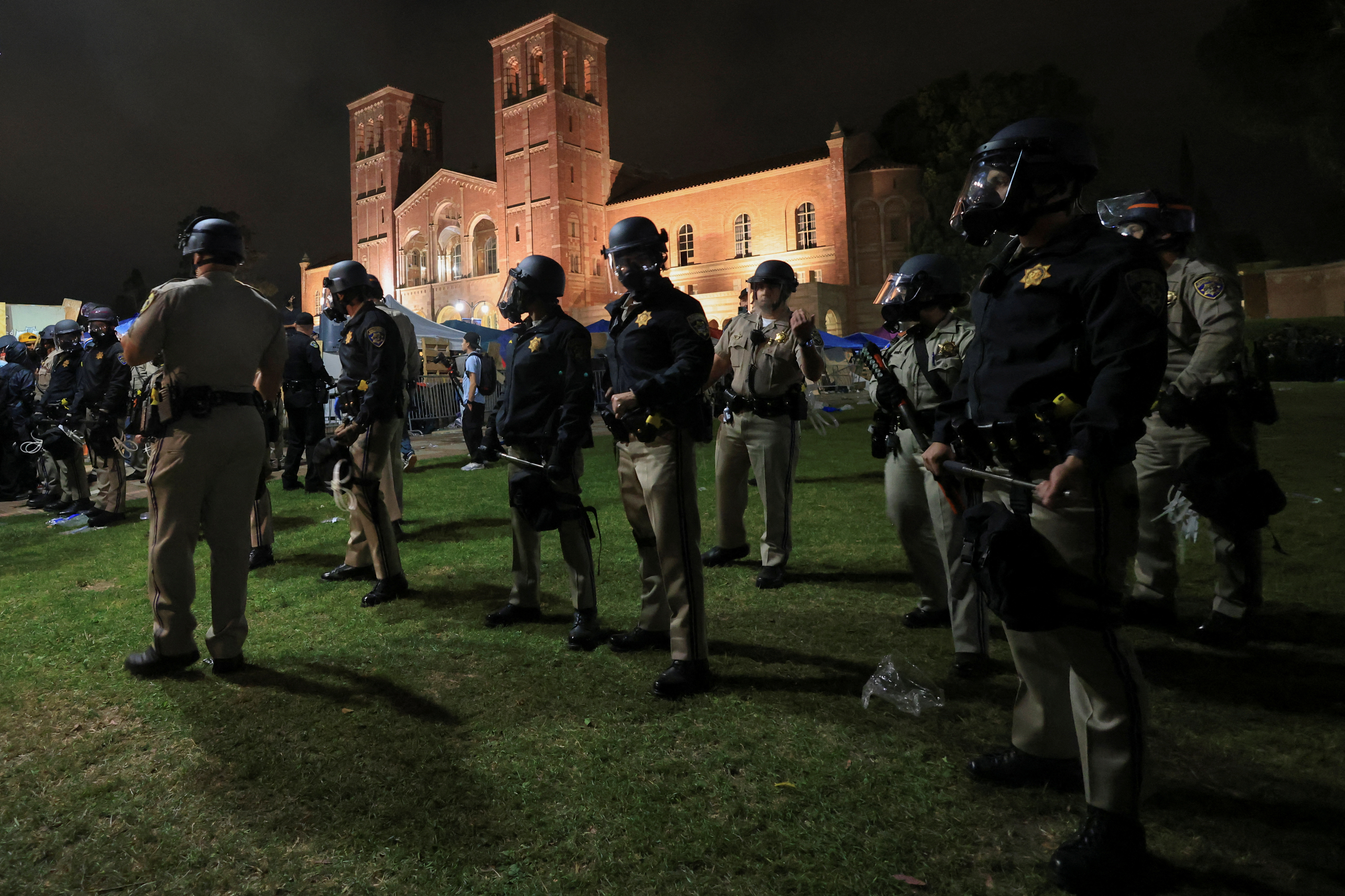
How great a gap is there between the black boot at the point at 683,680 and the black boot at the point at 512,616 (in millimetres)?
1377

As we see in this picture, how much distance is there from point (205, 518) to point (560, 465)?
1826mm

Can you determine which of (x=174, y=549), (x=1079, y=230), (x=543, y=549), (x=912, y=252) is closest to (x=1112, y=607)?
(x=1079, y=230)

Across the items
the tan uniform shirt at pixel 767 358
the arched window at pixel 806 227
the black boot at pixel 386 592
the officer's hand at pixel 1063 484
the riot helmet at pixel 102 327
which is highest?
the arched window at pixel 806 227

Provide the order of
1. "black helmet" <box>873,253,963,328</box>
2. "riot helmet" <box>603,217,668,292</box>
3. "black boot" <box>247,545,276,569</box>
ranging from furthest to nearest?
"black boot" <box>247,545,276,569</box> < "black helmet" <box>873,253,963,328</box> < "riot helmet" <box>603,217,668,292</box>

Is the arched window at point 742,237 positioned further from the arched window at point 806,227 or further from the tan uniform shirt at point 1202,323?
the tan uniform shirt at point 1202,323

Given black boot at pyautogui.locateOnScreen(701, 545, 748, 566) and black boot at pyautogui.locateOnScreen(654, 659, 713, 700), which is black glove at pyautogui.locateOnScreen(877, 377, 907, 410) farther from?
black boot at pyautogui.locateOnScreen(701, 545, 748, 566)

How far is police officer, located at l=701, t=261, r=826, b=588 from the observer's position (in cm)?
581

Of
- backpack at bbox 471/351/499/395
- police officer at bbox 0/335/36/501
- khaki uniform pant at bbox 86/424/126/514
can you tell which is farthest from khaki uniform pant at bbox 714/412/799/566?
police officer at bbox 0/335/36/501

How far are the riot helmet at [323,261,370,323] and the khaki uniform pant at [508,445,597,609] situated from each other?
1883mm

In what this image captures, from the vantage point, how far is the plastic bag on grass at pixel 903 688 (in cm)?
351

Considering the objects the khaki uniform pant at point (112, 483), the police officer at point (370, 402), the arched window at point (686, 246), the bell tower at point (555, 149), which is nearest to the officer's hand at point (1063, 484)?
the police officer at point (370, 402)

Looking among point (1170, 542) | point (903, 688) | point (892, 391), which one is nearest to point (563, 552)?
point (903, 688)

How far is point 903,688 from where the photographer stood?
3.61 meters

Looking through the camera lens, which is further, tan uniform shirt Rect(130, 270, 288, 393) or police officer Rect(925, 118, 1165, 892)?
tan uniform shirt Rect(130, 270, 288, 393)
